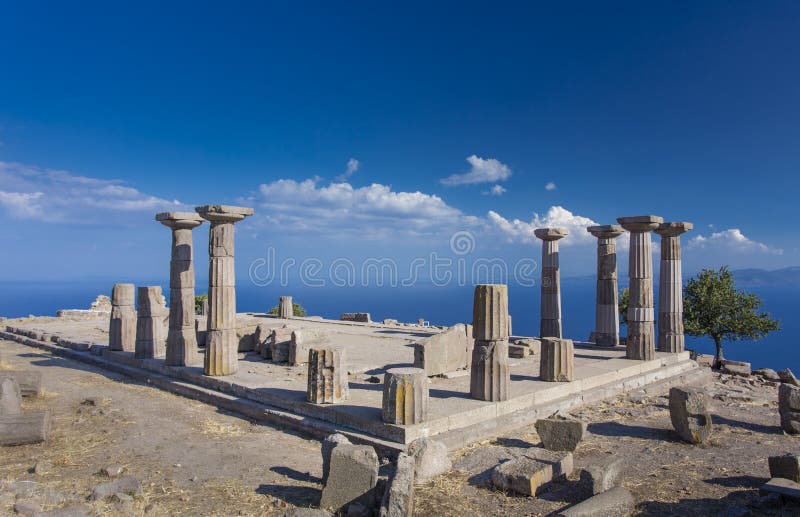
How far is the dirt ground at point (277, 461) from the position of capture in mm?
6551

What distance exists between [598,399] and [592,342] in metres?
7.88

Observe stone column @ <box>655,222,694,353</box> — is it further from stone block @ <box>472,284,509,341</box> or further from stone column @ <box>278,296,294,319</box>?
stone column @ <box>278,296,294,319</box>

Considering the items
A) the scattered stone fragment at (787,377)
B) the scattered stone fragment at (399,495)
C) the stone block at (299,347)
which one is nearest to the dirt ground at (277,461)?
the scattered stone fragment at (399,495)

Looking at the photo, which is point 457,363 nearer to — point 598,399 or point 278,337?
point 598,399

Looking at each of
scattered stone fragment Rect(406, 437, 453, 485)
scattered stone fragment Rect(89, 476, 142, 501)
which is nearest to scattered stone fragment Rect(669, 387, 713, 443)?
scattered stone fragment Rect(406, 437, 453, 485)

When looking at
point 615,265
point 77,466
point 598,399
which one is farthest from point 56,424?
point 615,265

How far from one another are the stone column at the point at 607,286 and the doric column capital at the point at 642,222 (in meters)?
1.78

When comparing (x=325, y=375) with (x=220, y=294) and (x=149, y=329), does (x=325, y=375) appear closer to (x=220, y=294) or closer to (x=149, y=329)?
(x=220, y=294)

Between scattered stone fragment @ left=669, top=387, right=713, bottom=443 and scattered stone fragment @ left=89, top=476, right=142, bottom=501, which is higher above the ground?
scattered stone fragment @ left=669, top=387, right=713, bottom=443

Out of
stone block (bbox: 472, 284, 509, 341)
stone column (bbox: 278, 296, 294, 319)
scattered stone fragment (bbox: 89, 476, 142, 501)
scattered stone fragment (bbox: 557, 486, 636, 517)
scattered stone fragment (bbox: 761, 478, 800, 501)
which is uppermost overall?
stone block (bbox: 472, 284, 509, 341)

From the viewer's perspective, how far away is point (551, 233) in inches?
696

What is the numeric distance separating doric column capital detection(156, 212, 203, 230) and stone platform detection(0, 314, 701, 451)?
142 inches

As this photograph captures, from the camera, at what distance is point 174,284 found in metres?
13.4

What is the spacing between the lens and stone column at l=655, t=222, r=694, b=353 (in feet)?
53.6
